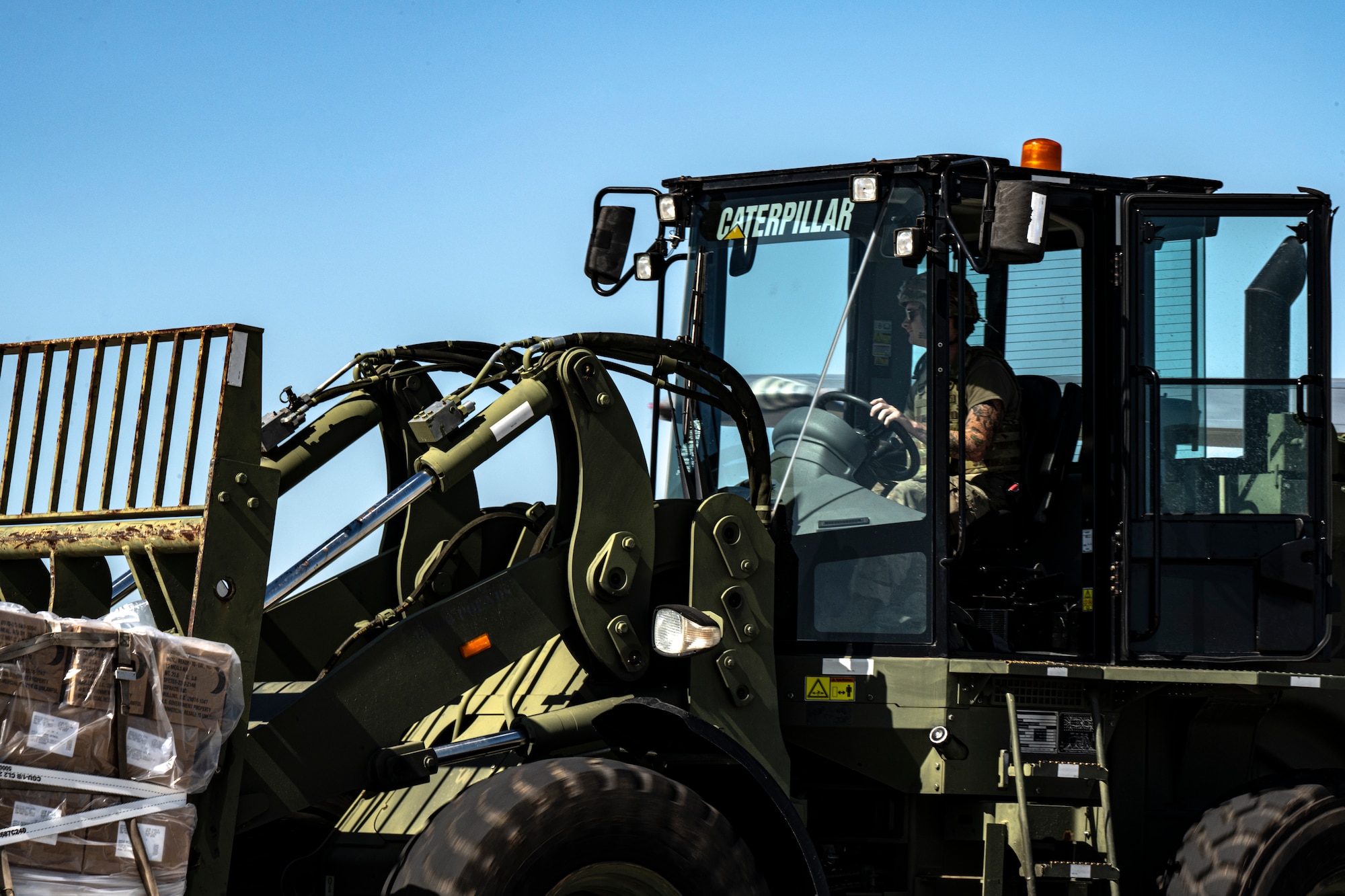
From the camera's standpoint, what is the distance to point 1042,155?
21.3 feet

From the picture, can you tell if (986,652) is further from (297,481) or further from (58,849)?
(58,849)

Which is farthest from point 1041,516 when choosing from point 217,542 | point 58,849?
point 58,849

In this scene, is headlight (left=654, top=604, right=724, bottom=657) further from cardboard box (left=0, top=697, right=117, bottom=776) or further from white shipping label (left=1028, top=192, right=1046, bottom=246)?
cardboard box (left=0, top=697, right=117, bottom=776)

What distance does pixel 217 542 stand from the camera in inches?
179

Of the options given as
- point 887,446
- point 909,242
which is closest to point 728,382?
point 887,446

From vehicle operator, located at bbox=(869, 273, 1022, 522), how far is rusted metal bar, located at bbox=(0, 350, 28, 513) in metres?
3.13

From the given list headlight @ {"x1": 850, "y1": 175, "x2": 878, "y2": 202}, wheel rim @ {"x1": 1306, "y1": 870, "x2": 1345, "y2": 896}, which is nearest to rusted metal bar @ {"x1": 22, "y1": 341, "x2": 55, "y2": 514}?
headlight @ {"x1": 850, "y1": 175, "x2": 878, "y2": 202}

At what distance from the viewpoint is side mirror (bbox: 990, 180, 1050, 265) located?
5.55 meters

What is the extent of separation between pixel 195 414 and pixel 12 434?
3.03ft

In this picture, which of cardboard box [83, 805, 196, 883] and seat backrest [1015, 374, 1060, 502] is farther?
seat backrest [1015, 374, 1060, 502]

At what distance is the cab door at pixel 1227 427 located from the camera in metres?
6.16

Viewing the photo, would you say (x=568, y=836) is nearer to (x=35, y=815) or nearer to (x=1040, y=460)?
(x=35, y=815)

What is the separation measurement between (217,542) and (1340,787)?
439 centimetres

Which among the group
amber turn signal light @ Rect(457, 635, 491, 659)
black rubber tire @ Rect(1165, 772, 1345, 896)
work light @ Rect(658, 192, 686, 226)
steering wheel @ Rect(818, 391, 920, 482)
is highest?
work light @ Rect(658, 192, 686, 226)
